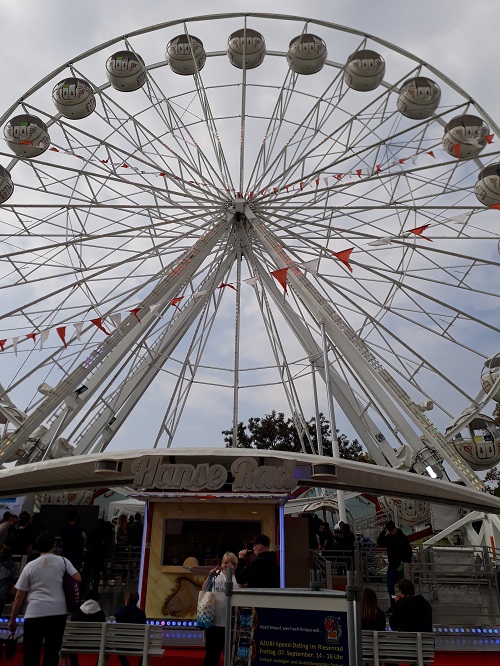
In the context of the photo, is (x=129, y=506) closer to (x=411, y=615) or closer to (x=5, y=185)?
(x=5, y=185)

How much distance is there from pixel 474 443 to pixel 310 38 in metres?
10.8

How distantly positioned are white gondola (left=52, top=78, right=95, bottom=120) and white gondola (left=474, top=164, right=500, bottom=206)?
9.50 metres

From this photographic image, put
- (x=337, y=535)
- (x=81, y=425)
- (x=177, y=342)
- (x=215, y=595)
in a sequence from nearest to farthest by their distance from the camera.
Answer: (x=215, y=595), (x=337, y=535), (x=81, y=425), (x=177, y=342)

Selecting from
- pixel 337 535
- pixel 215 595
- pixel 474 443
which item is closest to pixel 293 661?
pixel 215 595

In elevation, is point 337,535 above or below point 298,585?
above

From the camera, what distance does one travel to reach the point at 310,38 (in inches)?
640

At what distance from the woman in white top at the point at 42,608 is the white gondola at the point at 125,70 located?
532 inches

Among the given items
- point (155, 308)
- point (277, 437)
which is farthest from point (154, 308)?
point (277, 437)

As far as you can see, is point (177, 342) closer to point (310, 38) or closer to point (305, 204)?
point (305, 204)

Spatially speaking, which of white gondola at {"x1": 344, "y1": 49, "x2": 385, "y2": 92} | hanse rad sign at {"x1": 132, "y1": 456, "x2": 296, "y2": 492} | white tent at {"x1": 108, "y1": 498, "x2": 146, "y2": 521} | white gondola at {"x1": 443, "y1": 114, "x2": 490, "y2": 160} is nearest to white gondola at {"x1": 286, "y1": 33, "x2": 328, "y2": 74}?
white gondola at {"x1": 344, "y1": 49, "x2": 385, "y2": 92}

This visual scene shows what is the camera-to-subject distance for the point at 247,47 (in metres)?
17.0

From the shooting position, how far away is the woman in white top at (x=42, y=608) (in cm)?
511

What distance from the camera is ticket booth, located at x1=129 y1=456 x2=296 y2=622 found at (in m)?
9.41

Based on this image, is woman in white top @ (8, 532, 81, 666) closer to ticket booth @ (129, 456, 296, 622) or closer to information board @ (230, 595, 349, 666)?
information board @ (230, 595, 349, 666)
